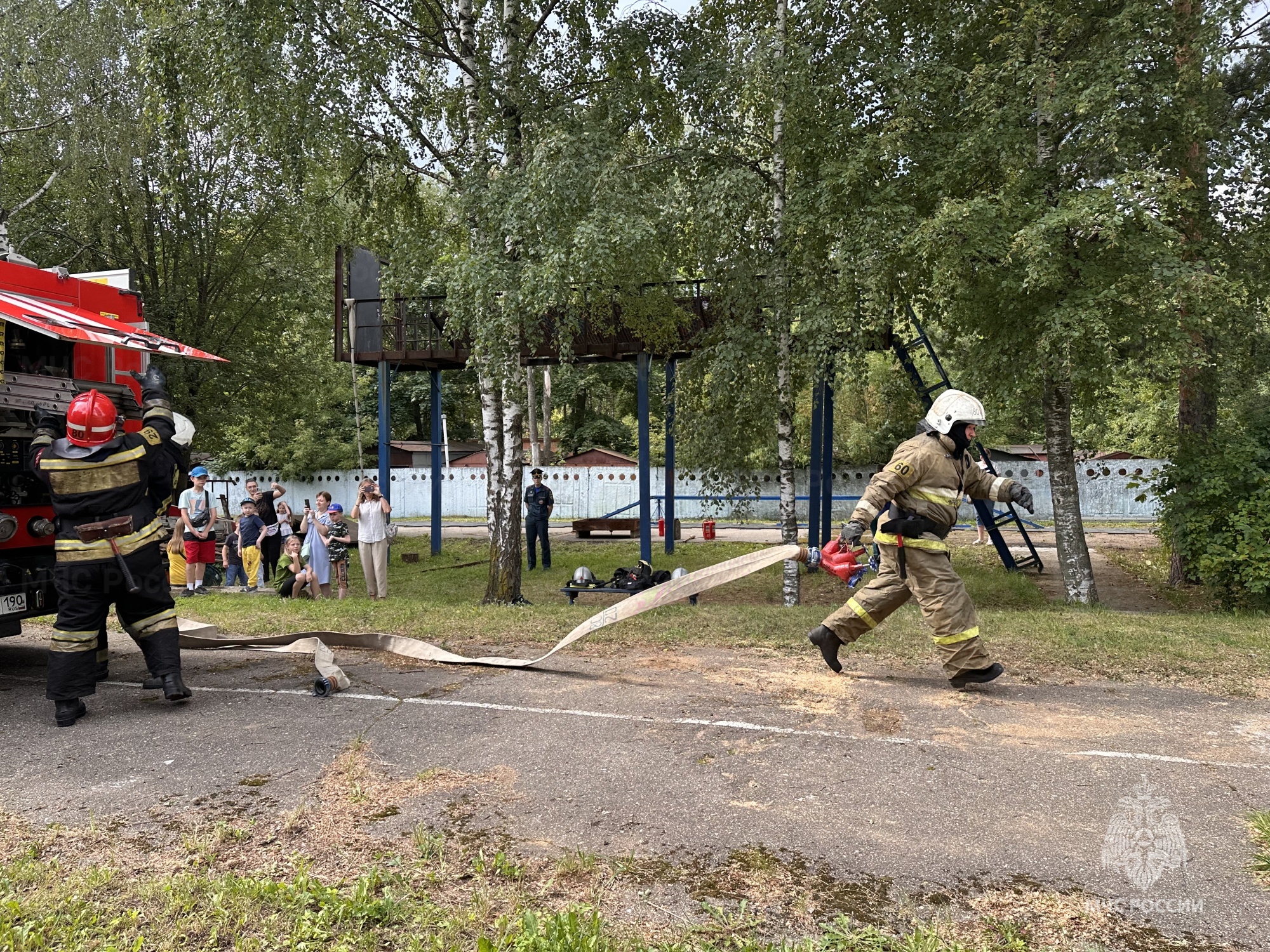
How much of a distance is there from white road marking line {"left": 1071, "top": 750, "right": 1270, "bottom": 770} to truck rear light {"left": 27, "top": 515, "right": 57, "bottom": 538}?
6862 millimetres

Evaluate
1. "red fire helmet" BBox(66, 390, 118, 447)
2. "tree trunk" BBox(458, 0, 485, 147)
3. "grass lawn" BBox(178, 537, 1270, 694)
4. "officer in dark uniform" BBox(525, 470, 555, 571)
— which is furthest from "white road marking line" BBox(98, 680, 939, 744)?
"officer in dark uniform" BBox(525, 470, 555, 571)

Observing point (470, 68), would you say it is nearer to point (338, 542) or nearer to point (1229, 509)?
point (338, 542)

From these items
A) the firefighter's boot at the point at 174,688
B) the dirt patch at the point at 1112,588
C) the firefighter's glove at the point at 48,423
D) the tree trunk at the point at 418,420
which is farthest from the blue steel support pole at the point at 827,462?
the tree trunk at the point at 418,420

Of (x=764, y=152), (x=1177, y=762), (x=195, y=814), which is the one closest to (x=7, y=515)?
(x=195, y=814)

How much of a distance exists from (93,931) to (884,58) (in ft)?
36.7

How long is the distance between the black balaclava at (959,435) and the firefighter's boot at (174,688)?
531 centimetres

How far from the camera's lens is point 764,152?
1228 cm

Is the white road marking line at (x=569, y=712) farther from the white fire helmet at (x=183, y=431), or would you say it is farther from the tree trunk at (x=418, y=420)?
the tree trunk at (x=418, y=420)

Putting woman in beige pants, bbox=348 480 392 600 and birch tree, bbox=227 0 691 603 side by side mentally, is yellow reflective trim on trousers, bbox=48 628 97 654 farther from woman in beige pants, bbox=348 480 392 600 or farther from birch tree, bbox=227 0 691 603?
woman in beige pants, bbox=348 480 392 600

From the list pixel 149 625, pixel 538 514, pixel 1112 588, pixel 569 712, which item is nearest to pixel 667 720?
pixel 569 712

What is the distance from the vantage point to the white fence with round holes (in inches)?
1145

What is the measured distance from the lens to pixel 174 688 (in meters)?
5.77

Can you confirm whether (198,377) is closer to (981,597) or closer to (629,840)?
(981,597)

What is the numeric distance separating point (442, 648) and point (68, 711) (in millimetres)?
2745
